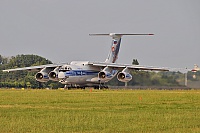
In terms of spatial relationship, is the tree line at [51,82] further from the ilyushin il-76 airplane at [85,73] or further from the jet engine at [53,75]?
the jet engine at [53,75]

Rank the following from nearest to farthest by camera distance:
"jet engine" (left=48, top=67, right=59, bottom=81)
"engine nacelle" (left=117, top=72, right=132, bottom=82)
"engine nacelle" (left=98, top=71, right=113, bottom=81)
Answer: "engine nacelle" (left=117, top=72, right=132, bottom=82), "jet engine" (left=48, top=67, right=59, bottom=81), "engine nacelle" (left=98, top=71, right=113, bottom=81)

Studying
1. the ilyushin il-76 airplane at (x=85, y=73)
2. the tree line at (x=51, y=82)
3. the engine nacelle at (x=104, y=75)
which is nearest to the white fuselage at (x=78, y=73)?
the ilyushin il-76 airplane at (x=85, y=73)

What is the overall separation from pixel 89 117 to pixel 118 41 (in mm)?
44469

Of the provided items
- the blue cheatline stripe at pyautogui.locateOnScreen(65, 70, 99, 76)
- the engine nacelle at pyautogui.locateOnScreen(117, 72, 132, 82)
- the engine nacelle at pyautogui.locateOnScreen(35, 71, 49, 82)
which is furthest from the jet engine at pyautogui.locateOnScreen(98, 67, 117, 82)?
the engine nacelle at pyautogui.locateOnScreen(35, 71, 49, 82)

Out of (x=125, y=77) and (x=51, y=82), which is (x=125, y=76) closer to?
(x=125, y=77)

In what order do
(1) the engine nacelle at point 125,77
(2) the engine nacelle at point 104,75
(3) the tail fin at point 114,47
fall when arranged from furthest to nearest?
1. (3) the tail fin at point 114,47
2. (2) the engine nacelle at point 104,75
3. (1) the engine nacelle at point 125,77

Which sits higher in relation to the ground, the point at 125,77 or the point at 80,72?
the point at 80,72

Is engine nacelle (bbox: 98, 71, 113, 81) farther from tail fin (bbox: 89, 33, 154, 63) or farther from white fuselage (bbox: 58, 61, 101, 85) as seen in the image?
tail fin (bbox: 89, 33, 154, 63)

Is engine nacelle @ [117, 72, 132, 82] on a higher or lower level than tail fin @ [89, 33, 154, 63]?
lower

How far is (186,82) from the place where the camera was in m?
57.1

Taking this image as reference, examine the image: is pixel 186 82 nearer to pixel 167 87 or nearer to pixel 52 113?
pixel 167 87

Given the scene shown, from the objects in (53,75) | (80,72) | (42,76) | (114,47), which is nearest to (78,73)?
(80,72)

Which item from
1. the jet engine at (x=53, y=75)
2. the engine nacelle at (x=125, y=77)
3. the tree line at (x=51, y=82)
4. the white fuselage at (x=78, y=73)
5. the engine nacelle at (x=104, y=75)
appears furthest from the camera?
the tree line at (x=51, y=82)

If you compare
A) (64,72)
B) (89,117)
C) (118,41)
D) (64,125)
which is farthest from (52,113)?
(118,41)
